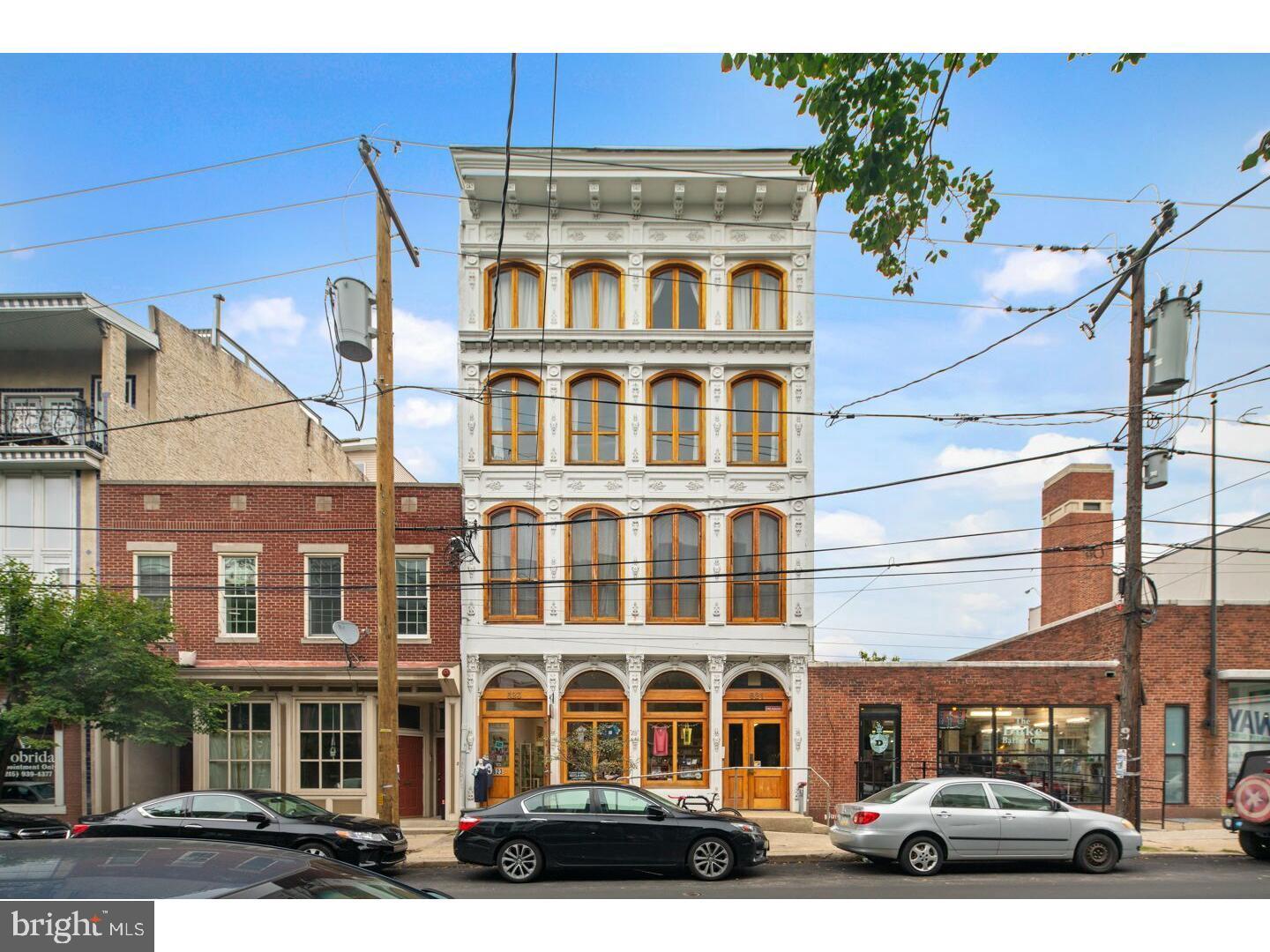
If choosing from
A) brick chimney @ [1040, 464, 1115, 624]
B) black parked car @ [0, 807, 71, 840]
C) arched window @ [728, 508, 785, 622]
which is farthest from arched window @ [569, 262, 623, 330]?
brick chimney @ [1040, 464, 1115, 624]

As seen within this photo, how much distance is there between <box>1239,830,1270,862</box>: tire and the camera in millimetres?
14133

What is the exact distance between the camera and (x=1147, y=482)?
53.5 ft

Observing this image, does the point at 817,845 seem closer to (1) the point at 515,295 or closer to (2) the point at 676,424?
(2) the point at 676,424

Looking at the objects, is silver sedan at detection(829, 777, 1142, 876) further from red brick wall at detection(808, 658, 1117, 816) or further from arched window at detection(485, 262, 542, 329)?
arched window at detection(485, 262, 542, 329)

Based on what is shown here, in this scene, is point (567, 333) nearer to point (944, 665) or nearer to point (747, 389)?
point (747, 389)

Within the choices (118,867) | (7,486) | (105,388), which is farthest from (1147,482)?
(7,486)

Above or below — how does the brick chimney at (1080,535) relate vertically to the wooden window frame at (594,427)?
below

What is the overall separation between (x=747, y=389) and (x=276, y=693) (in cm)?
1201

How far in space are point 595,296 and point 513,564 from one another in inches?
Answer: 245

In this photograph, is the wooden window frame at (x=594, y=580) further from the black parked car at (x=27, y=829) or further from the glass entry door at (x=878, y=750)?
the black parked car at (x=27, y=829)

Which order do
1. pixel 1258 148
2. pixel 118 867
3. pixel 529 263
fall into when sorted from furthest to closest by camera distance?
pixel 529 263 < pixel 1258 148 < pixel 118 867

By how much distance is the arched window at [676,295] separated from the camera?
69.6 ft

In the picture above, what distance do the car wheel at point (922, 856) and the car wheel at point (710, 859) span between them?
2.33 m

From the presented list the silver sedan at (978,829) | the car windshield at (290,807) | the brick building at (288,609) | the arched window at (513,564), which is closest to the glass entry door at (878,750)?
the silver sedan at (978,829)
